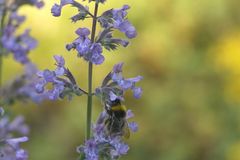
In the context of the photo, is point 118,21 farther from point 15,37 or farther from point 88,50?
point 15,37

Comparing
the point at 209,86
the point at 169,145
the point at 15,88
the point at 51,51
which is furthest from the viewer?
the point at 51,51

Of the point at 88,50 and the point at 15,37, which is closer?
the point at 88,50

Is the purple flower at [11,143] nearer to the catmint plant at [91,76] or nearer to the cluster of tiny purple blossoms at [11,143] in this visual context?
the cluster of tiny purple blossoms at [11,143]

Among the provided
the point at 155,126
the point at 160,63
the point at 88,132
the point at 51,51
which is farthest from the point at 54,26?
the point at 88,132

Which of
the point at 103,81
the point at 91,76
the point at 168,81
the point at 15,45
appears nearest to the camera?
the point at 91,76

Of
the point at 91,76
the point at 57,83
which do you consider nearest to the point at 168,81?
the point at 57,83

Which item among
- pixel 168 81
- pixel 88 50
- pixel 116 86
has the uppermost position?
pixel 88 50

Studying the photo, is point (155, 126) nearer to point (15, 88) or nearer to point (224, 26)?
point (224, 26)
